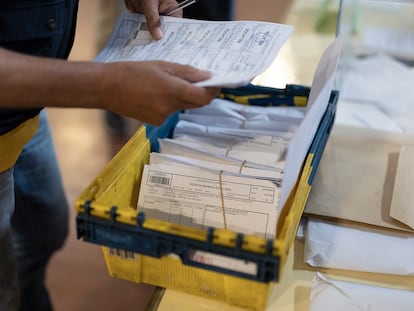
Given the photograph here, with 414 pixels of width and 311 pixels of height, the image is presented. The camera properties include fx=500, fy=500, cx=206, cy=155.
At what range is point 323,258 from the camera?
2.27ft

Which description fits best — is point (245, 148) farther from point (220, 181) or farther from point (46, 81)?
→ point (46, 81)

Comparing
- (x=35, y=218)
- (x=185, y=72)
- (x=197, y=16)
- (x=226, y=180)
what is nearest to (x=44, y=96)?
(x=185, y=72)

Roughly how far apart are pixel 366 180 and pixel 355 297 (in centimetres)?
24

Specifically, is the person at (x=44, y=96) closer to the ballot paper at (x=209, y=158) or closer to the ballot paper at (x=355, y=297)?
the ballot paper at (x=209, y=158)

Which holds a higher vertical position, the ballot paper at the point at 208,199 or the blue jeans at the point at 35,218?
the ballot paper at the point at 208,199

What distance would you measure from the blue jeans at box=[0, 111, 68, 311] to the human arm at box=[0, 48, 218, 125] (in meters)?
0.45

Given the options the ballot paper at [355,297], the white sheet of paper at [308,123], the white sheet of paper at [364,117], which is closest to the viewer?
the white sheet of paper at [308,123]

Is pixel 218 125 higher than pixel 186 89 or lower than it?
lower

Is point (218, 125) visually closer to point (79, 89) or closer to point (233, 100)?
point (233, 100)

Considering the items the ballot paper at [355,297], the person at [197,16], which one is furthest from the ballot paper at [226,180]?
the person at [197,16]

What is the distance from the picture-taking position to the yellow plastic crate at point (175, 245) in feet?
1.76

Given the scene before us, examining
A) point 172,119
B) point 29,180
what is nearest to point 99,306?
point 29,180

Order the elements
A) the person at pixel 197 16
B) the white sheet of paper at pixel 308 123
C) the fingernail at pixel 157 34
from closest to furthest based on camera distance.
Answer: the white sheet of paper at pixel 308 123 < the fingernail at pixel 157 34 < the person at pixel 197 16

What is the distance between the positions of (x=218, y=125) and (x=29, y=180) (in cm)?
45
